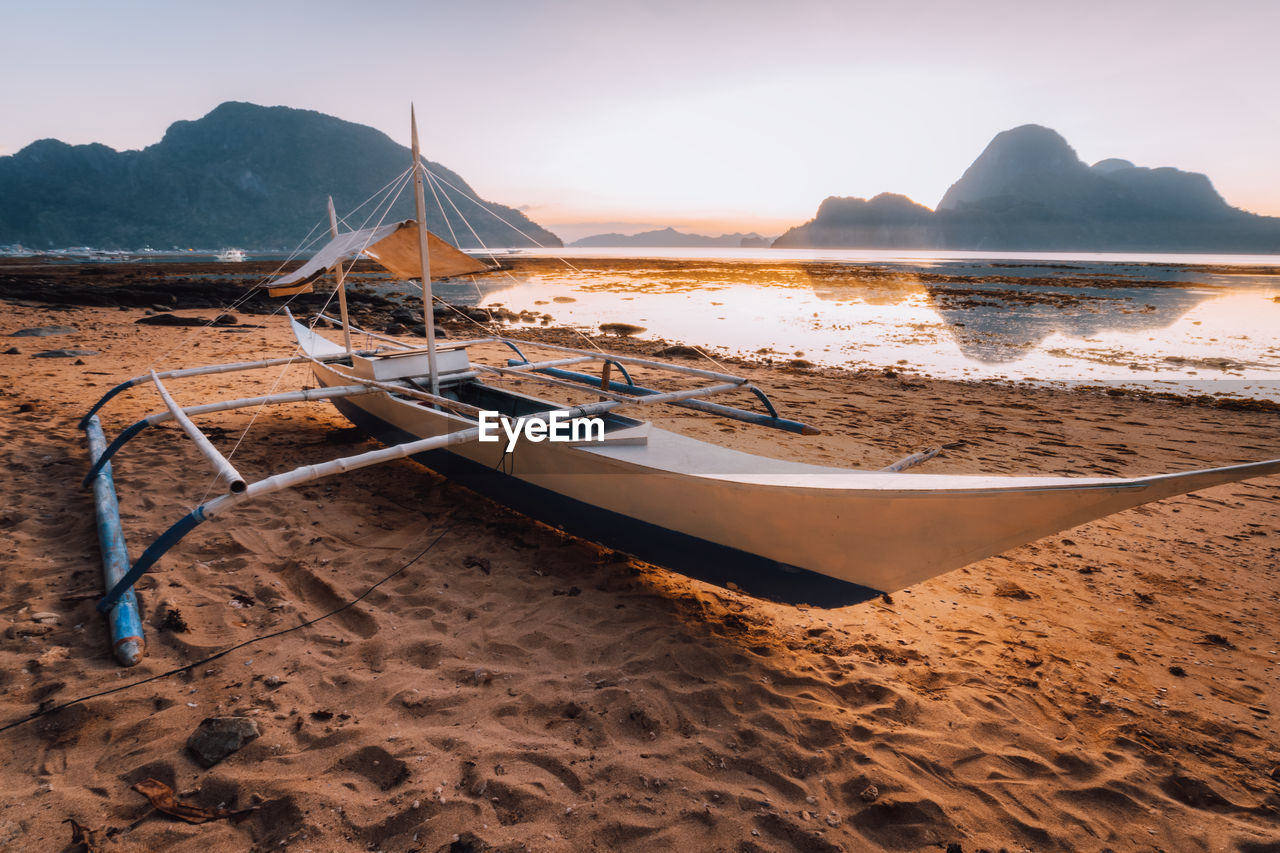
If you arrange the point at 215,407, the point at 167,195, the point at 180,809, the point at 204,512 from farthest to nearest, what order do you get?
the point at 167,195 → the point at 215,407 → the point at 204,512 → the point at 180,809

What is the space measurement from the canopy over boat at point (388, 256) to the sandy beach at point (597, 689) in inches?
88.8

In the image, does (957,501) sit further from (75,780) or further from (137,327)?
(137,327)

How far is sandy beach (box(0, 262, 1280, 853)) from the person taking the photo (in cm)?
227

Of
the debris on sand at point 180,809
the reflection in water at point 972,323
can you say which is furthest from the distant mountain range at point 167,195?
the debris on sand at point 180,809

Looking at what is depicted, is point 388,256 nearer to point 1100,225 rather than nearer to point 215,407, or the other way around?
point 215,407

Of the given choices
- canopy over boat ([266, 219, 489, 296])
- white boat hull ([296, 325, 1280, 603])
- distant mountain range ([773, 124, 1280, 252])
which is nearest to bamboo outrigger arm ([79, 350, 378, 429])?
canopy over boat ([266, 219, 489, 296])

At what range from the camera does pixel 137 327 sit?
44.7 ft

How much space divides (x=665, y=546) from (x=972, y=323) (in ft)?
64.9

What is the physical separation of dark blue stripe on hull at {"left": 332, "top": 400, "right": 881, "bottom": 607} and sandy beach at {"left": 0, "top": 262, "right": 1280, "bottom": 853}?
1.07 feet

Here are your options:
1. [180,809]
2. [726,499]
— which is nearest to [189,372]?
[180,809]

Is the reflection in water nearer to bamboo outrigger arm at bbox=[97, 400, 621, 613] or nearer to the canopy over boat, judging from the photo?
the canopy over boat

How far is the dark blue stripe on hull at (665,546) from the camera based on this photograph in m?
3.27

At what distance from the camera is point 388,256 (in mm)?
6324

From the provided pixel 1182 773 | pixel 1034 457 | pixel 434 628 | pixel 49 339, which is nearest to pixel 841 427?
pixel 1034 457
